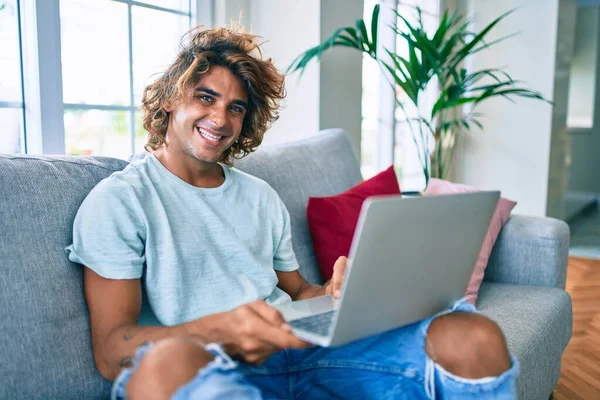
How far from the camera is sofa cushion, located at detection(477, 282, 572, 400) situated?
157 cm

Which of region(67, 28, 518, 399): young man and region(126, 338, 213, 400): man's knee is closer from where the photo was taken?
region(126, 338, 213, 400): man's knee

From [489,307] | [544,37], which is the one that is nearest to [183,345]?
[489,307]

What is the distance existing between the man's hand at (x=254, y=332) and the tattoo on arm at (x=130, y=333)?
16 cm

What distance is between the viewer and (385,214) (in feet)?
2.67

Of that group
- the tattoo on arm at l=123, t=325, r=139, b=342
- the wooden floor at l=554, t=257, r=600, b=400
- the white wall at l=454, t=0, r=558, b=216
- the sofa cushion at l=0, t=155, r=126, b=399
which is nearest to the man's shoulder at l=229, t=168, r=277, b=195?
the sofa cushion at l=0, t=155, r=126, b=399

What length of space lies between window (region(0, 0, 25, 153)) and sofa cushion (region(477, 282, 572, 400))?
1.47 metres

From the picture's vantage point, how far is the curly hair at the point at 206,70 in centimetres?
134

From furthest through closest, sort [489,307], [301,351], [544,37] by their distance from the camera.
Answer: [544,37], [489,307], [301,351]

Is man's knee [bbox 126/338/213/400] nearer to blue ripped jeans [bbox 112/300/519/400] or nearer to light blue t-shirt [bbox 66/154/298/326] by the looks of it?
blue ripped jeans [bbox 112/300/519/400]

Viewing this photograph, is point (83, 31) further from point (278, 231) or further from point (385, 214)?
point (385, 214)

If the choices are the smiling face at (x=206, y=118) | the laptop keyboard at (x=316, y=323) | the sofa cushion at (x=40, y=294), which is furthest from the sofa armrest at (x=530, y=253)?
the sofa cushion at (x=40, y=294)

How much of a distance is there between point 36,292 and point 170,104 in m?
0.49

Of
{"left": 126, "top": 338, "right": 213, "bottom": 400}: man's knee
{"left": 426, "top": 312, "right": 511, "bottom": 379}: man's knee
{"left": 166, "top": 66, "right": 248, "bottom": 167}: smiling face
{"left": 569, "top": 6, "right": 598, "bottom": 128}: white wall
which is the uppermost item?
{"left": 569, "top": 6, "right": 598, "bottom": 128}: white wall

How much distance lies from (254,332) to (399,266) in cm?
24
